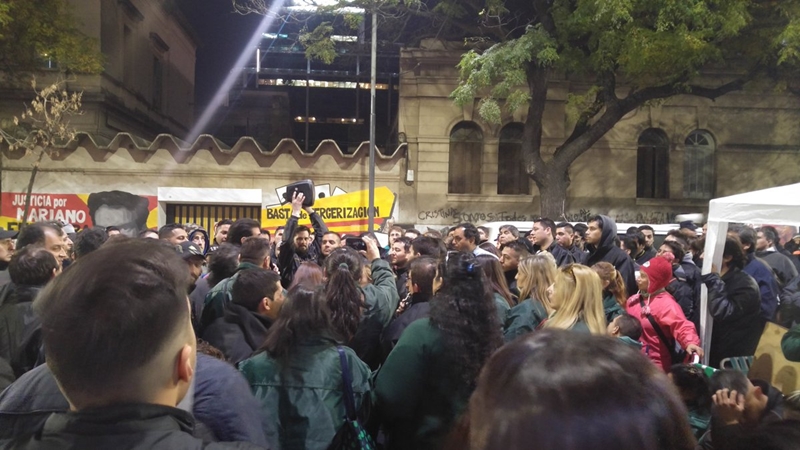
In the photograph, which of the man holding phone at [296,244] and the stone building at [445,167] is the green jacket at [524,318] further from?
the stone building at [445,167]

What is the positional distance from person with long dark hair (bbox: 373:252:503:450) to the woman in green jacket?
0.19 metres

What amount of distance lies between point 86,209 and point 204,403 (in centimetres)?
1862

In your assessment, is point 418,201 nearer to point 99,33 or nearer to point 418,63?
point 418,63

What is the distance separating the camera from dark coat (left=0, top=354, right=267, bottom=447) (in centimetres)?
159

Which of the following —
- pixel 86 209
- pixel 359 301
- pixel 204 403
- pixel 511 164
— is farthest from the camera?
pixel 511 164

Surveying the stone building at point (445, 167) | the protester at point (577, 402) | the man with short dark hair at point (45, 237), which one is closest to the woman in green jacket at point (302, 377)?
the protester at point (577, 402)

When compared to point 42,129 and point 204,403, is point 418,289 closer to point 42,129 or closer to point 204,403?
point 204,403

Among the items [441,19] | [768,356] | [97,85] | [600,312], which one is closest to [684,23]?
[441,19]

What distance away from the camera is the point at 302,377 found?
294cm

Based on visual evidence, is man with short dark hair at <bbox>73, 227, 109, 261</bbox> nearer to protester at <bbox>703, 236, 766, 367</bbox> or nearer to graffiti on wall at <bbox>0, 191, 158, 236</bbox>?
protester at <bbox>703, 236, 766, 367</bbox>

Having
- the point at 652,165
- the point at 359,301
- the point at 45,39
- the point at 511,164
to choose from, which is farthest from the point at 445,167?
the point at 359,301

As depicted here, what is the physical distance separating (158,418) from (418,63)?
18791 mm

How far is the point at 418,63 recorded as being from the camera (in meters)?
19.3

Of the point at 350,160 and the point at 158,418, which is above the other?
the point at 350,160
